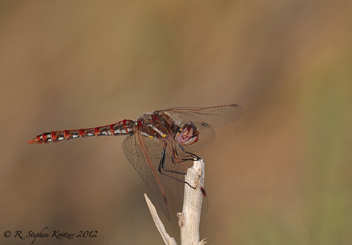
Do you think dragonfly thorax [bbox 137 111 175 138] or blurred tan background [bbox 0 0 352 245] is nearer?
dragonfly thorax [bbox 137 111 175 138]

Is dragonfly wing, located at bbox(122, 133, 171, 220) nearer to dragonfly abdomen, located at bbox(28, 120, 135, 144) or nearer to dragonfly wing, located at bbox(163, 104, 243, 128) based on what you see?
dragonfly abdomen, located at bbox(28, 120, 135, 144)

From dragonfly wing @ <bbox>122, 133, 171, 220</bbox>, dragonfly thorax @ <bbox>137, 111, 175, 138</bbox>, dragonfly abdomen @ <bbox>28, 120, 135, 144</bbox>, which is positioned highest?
dragonfly thorax @ <bbox>137, 111, 175, 138</bbox>

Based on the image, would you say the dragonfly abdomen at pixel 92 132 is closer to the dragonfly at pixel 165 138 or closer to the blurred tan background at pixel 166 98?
the dragonfly at pixel 165 138

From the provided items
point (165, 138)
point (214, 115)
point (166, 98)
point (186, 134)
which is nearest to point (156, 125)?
point (165, 138)

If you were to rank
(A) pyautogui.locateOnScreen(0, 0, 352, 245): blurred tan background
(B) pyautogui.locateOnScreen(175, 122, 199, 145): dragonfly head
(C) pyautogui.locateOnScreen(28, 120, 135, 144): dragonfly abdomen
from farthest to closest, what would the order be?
1. (A) pyautogui.locateOnScreen(0, 0, 352, 245): blurred tan background
2. (C) pyautogui.locateOnScreen(28, 120, 135, 144): dragonfly abdomen
3. (B) pyautogui.locateOnScreen(175, 122, 199, 145): dragonfly head

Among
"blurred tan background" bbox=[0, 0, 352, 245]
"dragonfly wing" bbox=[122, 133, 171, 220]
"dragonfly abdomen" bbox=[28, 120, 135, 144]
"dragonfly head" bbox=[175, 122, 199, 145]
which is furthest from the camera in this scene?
"blurred tan background" bbox=[0, 0, 352, 245]

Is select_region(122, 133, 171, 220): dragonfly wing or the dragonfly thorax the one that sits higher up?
the dragonfly thorax

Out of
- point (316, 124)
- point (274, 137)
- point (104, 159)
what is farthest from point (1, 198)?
point (316, 124)

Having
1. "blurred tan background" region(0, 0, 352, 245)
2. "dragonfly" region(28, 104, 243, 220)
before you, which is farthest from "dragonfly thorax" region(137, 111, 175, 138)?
"blurred tan background" region(0, 0, 352, 245)
